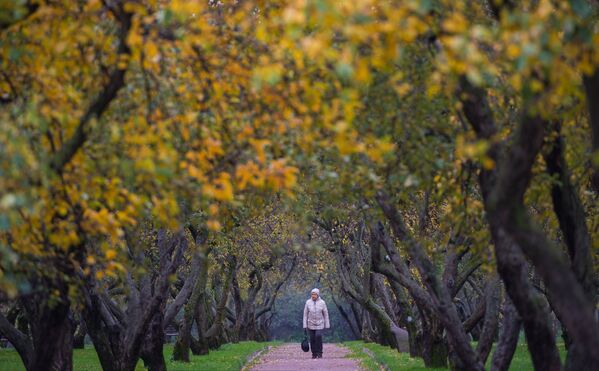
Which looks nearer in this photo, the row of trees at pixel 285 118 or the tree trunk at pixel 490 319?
the row of trees at pixel 285 118

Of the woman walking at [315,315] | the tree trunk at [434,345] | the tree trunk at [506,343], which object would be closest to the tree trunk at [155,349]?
the tree trunk at [434,345]

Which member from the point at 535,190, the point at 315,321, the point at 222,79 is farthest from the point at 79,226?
the point at 315,321

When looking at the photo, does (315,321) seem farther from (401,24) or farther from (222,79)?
(401,24)

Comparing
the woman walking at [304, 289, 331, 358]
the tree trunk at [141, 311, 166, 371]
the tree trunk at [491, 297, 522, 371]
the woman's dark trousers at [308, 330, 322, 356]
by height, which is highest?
the woman walking at [304, 289, 331, 358]

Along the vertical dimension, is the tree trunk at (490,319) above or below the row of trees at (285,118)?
below

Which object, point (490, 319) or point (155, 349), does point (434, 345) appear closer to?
point (155, 349)

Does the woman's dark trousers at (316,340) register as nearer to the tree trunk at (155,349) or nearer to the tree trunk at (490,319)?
the tree trunk at (155,349)

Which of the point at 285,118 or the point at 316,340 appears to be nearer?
the point at 285,118

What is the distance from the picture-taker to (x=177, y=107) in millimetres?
8625

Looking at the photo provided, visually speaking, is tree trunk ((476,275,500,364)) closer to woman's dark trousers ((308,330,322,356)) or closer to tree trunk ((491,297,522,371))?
tree trunk ((491,297,522,371))

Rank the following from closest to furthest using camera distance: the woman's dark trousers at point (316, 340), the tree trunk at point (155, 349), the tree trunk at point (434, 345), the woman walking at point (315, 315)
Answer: the tree trunk at point (155, 349) → the tree trunk at point (434, 345) → the woman walking at point (315, 315) → the woman's dark trousers at point (316, 340)

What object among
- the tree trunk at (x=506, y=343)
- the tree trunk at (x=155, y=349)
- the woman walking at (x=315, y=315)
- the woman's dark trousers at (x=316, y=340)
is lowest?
the tree trunk at (x=506, y=343)

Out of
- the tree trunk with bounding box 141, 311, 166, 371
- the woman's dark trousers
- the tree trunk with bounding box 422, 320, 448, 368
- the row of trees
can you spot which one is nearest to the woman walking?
the woman's dark trousers

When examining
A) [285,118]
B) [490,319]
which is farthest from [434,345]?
[285,118]
